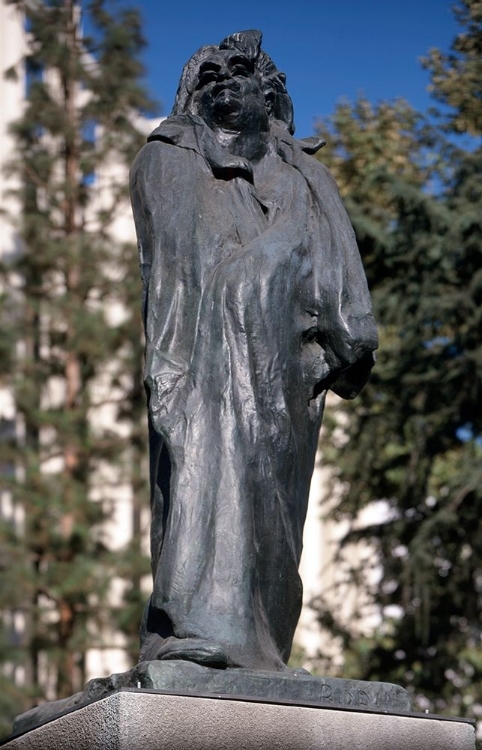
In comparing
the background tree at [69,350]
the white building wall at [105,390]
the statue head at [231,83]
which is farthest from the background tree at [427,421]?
the statue head at [231,83]

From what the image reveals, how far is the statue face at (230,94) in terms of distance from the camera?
6.24 metres

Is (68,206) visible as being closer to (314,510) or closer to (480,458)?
(480,458)

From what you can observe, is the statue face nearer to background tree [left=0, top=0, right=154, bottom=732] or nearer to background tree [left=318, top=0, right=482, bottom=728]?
background tree [left=318, top=0, right=482, bottom=728]

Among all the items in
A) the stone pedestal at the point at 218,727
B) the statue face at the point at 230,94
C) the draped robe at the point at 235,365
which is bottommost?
Result: the stone pedestal at the point at 218,727

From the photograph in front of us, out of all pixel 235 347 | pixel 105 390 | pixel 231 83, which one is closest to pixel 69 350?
pixel 105 390

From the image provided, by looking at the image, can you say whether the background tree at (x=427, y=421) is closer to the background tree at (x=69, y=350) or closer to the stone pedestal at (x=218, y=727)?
the background tree at (x=69, y=350)

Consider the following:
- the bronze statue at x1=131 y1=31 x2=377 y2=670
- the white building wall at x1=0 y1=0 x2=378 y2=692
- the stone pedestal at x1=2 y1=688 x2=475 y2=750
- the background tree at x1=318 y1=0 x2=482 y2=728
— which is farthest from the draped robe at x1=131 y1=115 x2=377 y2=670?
the white building wall at x1=0 y1=0 x2=378 y2=692

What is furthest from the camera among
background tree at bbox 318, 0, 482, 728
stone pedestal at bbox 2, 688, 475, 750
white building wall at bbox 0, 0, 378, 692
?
white building wall at bbox 0, 0, 378, 692

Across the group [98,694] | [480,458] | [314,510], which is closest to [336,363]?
[98,694]

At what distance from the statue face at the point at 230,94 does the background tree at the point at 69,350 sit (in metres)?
15.3

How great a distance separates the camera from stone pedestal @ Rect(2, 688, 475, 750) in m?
4.68

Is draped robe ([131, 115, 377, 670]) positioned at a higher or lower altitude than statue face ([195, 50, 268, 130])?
lower

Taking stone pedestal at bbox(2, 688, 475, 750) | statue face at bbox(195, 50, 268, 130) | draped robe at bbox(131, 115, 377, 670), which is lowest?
stone pedestal at bbox(2, 688, 475, 750)

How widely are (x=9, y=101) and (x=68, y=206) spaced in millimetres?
4351
